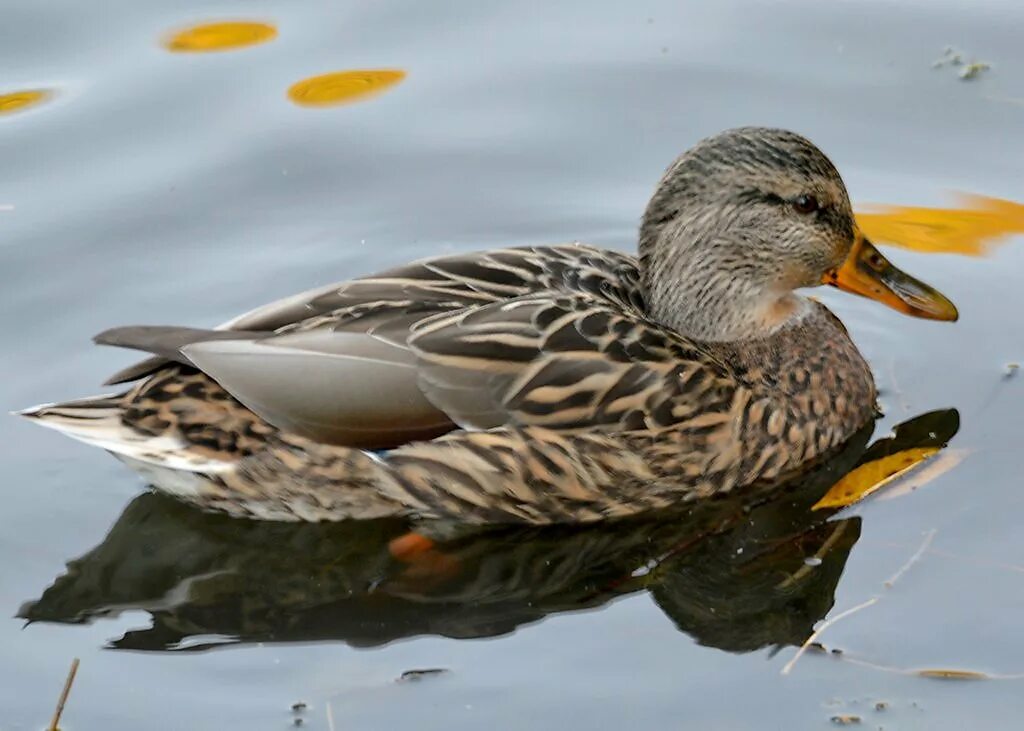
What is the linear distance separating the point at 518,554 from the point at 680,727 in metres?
1.28

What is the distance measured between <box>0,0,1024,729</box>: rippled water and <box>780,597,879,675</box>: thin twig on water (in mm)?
36

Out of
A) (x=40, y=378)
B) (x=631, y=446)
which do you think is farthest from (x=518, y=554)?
(x=40, y=378)

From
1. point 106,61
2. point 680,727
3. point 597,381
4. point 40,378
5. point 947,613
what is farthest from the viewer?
point 106,61

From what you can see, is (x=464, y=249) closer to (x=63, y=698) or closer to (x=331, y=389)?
(x=331, y=389)

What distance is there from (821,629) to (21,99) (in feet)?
18.2

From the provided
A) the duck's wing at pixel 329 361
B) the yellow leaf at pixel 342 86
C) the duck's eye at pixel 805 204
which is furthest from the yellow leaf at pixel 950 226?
the yellow leaf at pixel 342 86

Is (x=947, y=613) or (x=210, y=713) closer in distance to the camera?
(x=210, y=713)

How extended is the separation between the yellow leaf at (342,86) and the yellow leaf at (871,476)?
3.78m

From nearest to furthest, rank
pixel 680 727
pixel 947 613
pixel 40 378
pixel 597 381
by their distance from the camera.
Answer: pixel 680 727 < pixel 947 613 < pixel 597 381 < pixel 40 378

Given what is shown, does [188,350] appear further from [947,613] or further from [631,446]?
[947,613]

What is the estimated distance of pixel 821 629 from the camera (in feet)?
21.5

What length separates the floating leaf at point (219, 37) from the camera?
33.9 feet

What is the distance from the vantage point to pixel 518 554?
281 inches

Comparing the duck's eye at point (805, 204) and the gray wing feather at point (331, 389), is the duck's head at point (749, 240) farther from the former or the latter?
the gray wing feather at point (331, 389)
